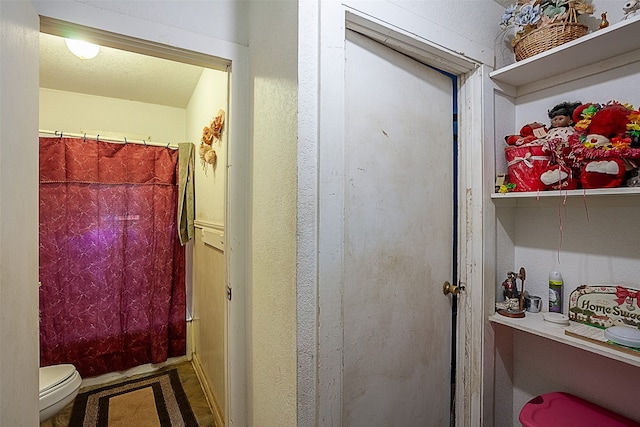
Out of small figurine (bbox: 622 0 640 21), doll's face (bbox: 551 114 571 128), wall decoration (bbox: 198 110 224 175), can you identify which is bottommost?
doll's face (bbox: 551 114 571 128)

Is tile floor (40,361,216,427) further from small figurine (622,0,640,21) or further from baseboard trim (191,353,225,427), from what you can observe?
small figurine (622,0,640,21)

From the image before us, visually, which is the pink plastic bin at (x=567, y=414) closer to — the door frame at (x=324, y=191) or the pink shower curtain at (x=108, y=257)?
the door frame at (x=324, y=191)

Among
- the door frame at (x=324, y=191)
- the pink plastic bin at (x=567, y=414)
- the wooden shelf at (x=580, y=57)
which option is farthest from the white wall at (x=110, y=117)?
the pink plastic bin at (x=567, y=414)

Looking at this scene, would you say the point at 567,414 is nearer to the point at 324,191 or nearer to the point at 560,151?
the point at 560,151

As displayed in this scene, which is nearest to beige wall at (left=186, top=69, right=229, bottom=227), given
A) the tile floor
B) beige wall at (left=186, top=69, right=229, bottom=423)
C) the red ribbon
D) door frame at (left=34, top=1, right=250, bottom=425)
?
beige wall at (left=186, top=69, right=229, bottom=423)

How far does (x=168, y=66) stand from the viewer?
219cm

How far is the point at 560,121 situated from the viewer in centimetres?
116

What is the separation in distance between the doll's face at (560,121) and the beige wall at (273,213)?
1.03 meters

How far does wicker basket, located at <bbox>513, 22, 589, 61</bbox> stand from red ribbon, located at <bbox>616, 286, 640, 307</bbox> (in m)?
0.90

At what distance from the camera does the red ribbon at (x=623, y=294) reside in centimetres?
101

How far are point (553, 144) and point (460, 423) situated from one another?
1216mm

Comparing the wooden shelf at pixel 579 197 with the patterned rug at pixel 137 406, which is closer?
the wooden shelf at pixel 579 197

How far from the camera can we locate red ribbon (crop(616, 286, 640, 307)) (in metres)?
1.01

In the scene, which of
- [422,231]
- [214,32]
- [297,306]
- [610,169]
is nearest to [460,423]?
[422,231]
